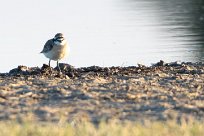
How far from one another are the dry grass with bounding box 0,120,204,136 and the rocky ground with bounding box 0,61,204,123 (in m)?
0.59

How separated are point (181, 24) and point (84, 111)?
1331cm

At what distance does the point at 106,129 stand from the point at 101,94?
2.49m

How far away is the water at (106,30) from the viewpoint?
1816cm

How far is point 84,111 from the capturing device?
10.1m

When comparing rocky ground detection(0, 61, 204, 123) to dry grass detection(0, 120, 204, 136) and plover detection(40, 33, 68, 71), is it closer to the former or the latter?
dry grass detection(0, 120, 204, 136)

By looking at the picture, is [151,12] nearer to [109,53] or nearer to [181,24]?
[181,24]

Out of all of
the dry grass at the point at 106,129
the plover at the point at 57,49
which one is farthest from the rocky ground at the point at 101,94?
the plover at the point at 57,49

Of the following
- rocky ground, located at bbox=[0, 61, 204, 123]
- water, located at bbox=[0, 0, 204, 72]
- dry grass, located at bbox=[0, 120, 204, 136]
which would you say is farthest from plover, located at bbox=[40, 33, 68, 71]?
dry grass, located at bbox=[0, 120, 204, 136]

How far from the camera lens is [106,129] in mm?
8609

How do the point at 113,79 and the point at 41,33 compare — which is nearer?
the point at 113,79

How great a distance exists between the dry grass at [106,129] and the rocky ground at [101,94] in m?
0.59

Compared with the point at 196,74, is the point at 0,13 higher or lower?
higher

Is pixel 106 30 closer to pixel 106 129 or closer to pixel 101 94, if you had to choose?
pixel 101 94

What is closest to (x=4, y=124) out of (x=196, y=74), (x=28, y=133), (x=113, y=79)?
(x=28, y=133)
